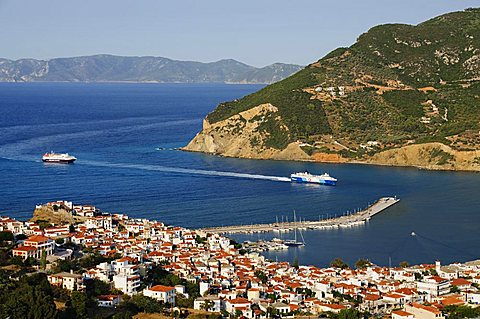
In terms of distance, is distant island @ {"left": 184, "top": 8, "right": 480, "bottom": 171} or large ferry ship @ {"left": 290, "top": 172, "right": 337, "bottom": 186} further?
distant island @ {"left": 184, "top": 8, "right": 480, "bottom": 171}

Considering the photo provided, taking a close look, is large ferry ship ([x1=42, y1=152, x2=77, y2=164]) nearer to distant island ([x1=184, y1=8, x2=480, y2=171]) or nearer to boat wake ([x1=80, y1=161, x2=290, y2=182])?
boat wake ([x1=80, y1=161, x2=290, y2=182])

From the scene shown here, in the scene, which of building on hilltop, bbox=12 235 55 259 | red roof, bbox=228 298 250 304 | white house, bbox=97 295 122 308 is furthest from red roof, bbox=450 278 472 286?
building on hilltop, bbox=12 235 55 259

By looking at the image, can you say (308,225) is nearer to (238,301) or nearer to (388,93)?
(238,301)

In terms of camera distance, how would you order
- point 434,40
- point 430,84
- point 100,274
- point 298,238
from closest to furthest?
point 100,274 → point 298,238 → point 430,84 → point 434,40

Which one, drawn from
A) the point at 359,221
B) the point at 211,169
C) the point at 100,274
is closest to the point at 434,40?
the point at 211,169

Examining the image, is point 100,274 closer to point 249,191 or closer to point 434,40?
point 249,191

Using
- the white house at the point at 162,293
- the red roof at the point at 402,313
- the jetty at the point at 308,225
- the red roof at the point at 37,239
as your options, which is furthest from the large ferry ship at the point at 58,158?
the red roof at the point at 402,313
